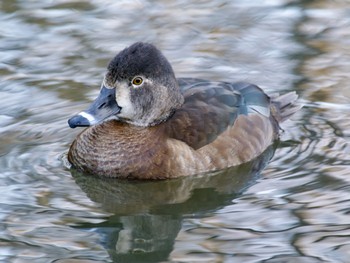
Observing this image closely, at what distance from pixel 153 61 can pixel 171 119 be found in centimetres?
43

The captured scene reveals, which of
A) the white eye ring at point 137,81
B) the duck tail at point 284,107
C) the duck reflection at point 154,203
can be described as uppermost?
the white eye ring at point 137,81

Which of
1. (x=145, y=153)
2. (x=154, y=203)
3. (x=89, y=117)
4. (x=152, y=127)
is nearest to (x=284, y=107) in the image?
(x=152, y=127)

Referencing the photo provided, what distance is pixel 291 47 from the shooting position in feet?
31.8

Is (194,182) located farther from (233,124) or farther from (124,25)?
(124,25)

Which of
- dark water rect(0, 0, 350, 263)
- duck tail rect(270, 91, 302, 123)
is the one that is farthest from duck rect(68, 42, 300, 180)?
duck tail rect(270, 91, 302, 123)

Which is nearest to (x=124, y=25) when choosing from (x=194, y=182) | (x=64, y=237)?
(x=194, y=182)

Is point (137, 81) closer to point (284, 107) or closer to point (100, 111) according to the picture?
point (100, 111)

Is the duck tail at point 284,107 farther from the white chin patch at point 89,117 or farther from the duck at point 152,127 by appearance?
the white chin patch at point 89,117

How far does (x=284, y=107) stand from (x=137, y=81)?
1.42 metres

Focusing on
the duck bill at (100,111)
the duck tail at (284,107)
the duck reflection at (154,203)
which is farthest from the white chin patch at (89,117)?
the duck tail at (284,107)

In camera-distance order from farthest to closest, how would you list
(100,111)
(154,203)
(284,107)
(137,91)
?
(284,107) < (137,91) < (100,111) < (154,203)

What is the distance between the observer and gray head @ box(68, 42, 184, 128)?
724 centimetres

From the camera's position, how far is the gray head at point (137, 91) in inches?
285

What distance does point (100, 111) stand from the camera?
7.23m
